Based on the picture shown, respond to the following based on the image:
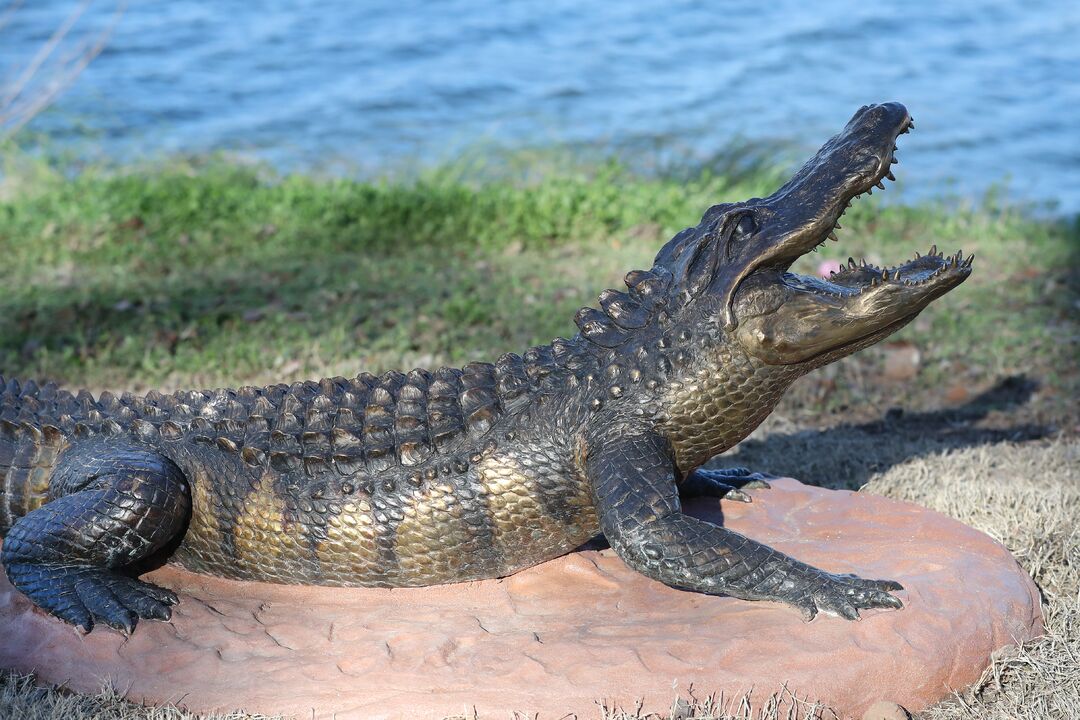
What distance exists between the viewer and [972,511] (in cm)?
465

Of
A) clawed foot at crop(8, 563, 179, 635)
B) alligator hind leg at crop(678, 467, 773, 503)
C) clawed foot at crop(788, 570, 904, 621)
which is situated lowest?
alligator hind leg at crop(678, 467, 773, 503)

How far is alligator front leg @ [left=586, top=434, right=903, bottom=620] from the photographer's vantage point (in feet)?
11.5

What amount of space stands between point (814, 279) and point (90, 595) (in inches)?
96.6

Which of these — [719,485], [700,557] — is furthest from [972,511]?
[700,557]

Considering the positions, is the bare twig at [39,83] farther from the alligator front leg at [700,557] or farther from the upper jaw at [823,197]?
the alligator front leg at [700,557]

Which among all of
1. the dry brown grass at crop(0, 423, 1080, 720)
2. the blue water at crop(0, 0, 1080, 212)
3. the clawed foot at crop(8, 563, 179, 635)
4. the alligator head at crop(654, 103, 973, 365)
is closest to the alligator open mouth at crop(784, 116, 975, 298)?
the alligator head at crop(654, 103, 973, 365)

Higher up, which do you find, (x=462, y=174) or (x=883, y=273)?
(x=883, y=273)

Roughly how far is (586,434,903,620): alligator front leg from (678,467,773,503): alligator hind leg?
0.84 metres

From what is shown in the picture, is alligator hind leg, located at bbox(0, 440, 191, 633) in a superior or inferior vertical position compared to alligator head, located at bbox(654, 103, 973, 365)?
inferior

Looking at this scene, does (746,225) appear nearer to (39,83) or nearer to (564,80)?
(39,83)

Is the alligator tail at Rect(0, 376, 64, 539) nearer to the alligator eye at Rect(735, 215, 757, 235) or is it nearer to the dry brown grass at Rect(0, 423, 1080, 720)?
the dry brown grass at Rect(0, 423, 1080, 720)

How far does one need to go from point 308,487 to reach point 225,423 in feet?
1.29

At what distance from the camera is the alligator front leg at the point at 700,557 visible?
3516 mm

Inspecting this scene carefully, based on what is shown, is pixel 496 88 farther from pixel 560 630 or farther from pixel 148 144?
pixel 560 630
